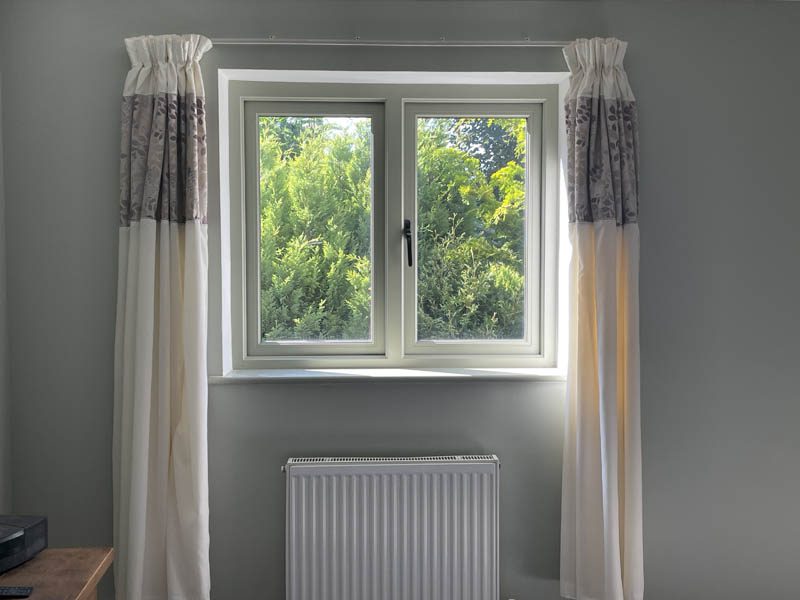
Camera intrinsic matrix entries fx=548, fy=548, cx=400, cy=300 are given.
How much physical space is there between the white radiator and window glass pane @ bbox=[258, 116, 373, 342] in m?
0.55

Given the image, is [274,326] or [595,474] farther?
[274,326]

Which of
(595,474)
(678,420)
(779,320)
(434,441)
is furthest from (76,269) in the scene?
(779,320)

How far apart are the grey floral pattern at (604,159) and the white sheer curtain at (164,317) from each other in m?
1.24

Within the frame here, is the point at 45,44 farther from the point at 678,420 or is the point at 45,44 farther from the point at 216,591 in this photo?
the point at 678,420

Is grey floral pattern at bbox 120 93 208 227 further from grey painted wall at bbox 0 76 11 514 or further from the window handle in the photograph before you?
the window handle

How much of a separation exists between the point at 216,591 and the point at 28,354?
1048mm

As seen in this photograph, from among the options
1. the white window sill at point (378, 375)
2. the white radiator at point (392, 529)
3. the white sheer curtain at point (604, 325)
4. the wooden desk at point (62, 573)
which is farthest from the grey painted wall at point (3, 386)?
the white sheer curtain at point (604, 325)

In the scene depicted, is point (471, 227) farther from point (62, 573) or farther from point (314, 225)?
point (62, 573)

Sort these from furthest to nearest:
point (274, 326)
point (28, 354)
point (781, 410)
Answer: point (274, 326), point (781, 410), point (28, 354)

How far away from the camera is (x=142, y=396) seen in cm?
174

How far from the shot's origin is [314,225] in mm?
2105

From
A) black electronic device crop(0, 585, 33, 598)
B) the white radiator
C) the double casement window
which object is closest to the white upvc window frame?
the double casement window

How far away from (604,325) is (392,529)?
0.99 meters

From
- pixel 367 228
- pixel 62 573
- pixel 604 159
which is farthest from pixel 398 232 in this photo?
pixel 62 573
